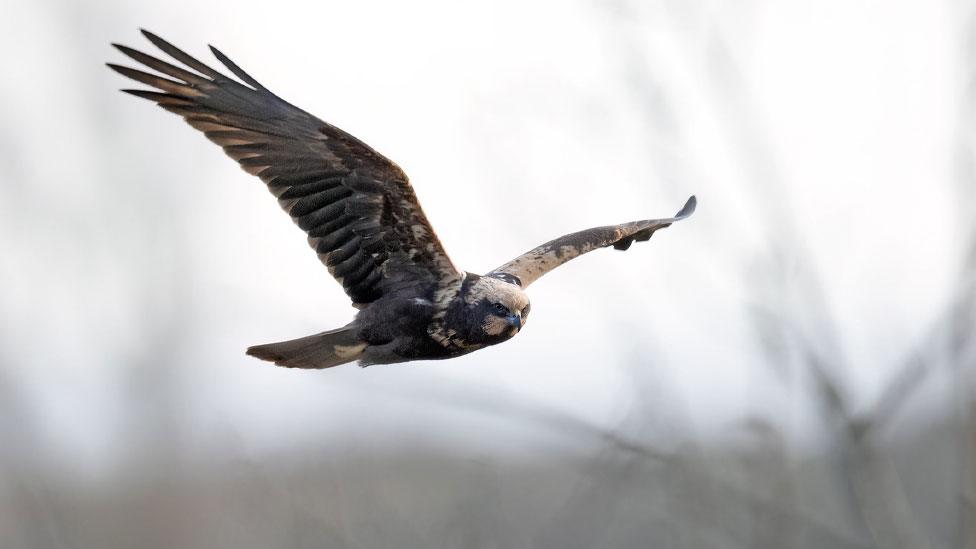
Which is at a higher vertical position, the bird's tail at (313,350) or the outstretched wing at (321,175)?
the outstretched wing at (321,175)

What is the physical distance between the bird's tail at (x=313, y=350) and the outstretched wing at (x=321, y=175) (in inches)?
11.6

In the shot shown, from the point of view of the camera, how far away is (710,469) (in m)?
3.83

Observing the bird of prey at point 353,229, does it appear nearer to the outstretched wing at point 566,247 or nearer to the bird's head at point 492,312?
the bird's head at point 492,312

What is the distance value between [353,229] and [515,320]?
91cm

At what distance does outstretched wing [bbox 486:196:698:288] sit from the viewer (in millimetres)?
7027

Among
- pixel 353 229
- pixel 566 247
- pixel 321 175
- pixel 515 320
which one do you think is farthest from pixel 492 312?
pixel 566 247

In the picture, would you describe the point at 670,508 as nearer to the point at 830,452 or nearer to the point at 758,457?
the point at 758,457

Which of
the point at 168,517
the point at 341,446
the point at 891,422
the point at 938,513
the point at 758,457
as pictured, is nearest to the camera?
the point at 891,422

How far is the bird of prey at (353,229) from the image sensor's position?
19.3ft

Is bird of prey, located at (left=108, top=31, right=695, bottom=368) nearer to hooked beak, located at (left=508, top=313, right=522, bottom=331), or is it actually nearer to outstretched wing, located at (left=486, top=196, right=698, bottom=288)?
hooked beak, located at (left=508, top=313, right=522, bottom=331)

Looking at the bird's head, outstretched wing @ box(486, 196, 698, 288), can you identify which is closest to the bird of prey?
the bird's head

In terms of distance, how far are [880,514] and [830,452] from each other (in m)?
0.24

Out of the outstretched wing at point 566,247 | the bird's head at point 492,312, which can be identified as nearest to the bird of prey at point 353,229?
the bird's head at point 492,312

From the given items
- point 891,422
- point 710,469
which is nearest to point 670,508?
point 710,469
